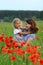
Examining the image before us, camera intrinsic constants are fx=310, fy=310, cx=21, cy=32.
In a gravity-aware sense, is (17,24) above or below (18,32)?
above

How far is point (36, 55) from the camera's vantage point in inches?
118

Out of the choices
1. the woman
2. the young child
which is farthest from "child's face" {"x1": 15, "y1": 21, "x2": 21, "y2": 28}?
the woman

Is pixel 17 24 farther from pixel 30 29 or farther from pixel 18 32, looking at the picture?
pixel 30 29

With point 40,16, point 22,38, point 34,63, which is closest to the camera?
point 34,63

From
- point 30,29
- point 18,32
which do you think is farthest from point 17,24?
point 30,29

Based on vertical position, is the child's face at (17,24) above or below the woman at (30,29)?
Answer: above

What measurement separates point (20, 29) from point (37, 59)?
220 centimetres

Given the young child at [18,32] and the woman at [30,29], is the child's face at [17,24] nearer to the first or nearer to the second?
the young child at [18,32]

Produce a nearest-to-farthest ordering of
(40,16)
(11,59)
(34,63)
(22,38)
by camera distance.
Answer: (34,63) → (11,59) → (22,38) → (40,16)

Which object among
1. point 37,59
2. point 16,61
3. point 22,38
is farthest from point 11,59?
point 22,38

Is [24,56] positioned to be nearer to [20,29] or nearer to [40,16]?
[20,29]

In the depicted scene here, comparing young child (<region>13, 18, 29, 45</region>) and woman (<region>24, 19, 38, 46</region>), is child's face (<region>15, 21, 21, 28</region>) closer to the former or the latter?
young child (<region>13, 18, 29, 45</region>)

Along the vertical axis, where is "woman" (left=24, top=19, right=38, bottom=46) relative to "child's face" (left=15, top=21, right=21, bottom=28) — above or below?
below

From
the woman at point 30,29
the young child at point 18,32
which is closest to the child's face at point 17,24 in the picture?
the young child at point 18,32
